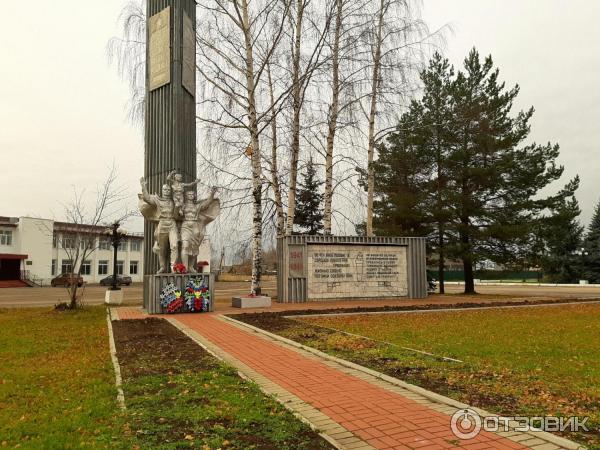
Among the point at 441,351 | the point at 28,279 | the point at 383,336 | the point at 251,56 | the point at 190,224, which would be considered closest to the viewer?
the point at 441,351

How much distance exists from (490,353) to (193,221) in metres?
9.93

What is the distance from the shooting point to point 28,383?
5730mm

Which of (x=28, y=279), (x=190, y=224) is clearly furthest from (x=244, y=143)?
(x=28, y=279)

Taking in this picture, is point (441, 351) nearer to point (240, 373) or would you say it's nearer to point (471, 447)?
point (240, 373)

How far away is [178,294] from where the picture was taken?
1404 centimetres

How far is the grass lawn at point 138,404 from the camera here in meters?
3.82

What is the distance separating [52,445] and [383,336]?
6.90 meters

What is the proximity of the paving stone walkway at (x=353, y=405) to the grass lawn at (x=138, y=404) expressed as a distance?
0.30 meters

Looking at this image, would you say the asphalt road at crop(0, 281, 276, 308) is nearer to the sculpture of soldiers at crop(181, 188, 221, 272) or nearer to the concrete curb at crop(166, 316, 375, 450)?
the sculpture of soldiers at crop(181, 188, 221, 272)

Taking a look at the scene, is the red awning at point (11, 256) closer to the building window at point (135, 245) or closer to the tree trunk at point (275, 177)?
the building window at point (135, 245)

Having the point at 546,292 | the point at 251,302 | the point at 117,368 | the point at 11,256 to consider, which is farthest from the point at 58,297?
the point at 546,292

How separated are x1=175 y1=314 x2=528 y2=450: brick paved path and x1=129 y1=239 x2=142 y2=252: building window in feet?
205

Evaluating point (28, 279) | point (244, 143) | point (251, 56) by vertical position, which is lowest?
point (28, 279)

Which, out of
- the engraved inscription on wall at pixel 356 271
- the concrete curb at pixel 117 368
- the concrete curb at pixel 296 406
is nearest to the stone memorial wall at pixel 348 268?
the engraved inscription on wall at pixel 356 271
